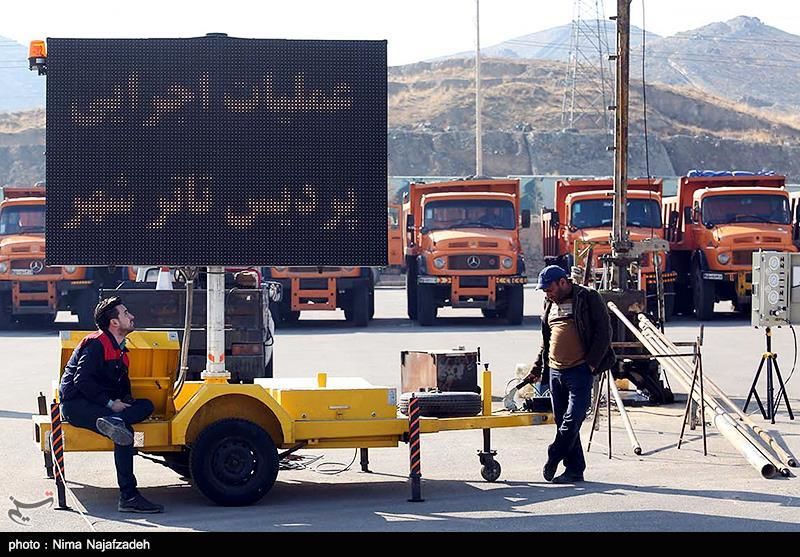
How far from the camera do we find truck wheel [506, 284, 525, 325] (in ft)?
91.5

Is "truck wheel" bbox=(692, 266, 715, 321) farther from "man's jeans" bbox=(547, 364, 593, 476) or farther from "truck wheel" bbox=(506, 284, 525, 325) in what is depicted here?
"man's jeans" bbox=(547, 364, 593, 476)

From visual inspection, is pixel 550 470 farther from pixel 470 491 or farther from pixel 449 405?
pixel 449 405

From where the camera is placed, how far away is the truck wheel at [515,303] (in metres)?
27.9

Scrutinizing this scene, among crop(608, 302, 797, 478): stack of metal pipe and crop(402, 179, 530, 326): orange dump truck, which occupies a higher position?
crop(402, 179, 530, 326): orange dump truck

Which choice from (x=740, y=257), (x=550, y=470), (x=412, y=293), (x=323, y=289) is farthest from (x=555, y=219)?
(x=550, y=470)

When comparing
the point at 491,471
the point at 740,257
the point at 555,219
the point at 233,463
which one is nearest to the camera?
the point at 233,463

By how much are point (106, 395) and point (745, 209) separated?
2181 centimetres

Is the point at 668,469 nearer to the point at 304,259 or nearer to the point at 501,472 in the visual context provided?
the point at 501,472

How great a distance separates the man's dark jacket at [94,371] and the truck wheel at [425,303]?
720 inches

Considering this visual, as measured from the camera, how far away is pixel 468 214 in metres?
28.7

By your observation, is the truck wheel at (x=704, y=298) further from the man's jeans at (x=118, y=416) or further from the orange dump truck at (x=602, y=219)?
the man's jeans at (x=118, y=416)

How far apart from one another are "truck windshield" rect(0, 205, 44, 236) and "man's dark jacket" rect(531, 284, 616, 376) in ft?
64.7

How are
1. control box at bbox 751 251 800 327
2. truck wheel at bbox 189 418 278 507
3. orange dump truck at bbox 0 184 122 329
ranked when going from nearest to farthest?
truck wheel at bbox 189 418 278 507, control box at bbox 751 251 800 327, orange dump truck at bbox 0 184 122 329

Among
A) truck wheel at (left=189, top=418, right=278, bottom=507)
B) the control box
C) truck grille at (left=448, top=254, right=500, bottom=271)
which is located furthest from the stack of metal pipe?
truck grille at (left=448, top=254, right=500, bottom=271)
